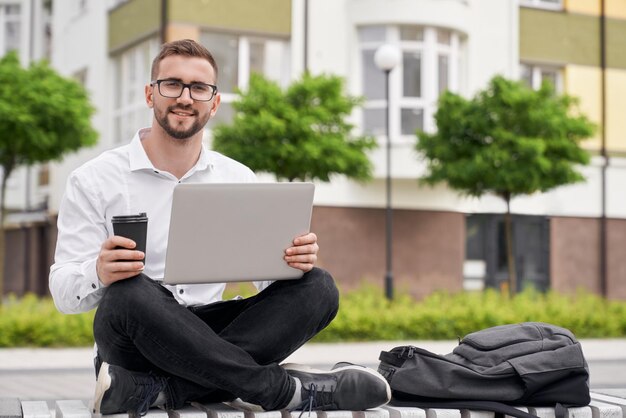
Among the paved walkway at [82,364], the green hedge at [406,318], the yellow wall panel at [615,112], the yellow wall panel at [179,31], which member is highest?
the yellow wall panel at [179,31]

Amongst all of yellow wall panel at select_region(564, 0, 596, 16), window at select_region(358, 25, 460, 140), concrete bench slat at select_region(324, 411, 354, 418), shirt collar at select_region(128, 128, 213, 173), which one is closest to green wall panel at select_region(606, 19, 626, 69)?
yellow wall panel at select_region(564, 0, 596, 16)

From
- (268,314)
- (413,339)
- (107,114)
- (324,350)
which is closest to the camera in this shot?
(268,314)

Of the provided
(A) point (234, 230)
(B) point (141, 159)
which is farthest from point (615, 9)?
(A) point (234, 230)

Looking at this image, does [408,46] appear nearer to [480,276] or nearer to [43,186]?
[480,276]

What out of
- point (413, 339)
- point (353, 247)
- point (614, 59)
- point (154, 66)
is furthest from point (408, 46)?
point (154, 66)

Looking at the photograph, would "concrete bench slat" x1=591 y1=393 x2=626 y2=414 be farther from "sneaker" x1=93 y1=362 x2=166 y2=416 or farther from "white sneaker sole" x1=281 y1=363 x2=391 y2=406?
"sneaker" x1=93 y1=362 x2=166 y2=416

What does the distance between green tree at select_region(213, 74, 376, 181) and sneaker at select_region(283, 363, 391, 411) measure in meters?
12.9

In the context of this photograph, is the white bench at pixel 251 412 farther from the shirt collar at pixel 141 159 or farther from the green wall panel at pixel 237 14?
the green wall panel at pixel 237 14

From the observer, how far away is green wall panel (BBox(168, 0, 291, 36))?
21766mm

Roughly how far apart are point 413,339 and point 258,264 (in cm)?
1212

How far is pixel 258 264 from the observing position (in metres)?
3.90

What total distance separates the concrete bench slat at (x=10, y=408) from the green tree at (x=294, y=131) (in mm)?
12916

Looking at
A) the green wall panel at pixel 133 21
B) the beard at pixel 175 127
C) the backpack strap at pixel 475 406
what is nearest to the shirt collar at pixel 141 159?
the beard at pixel 175 127

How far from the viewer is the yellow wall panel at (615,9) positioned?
26672 millimetres
